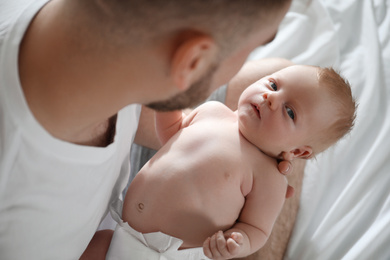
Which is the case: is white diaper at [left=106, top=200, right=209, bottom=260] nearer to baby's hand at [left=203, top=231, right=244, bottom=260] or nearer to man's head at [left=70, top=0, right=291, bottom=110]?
baby's hand at [left=203, top=231, right=244, bottom=260]

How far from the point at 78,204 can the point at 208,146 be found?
1.20 feet

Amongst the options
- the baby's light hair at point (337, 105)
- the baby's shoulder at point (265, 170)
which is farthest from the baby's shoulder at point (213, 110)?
the baby's light hair at point (337, 105)

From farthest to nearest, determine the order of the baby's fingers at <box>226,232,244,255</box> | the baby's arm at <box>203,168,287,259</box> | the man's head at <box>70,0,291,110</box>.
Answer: the baby's arm at <box>203,168,287,259</box> → the baby's fingers at <box>226,232,244,255</box> → the man's head at <box>70,0,291,110</box>

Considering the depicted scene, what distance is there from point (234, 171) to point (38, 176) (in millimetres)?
489

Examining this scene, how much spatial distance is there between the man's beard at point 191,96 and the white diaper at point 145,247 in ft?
1.19

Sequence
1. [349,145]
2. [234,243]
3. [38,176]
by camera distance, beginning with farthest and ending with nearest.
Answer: [349,145] < [234,243] < [38,176]

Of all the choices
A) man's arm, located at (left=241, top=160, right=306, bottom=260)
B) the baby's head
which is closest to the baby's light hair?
the baby's head

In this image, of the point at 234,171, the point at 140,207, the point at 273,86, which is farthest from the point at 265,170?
the point at 140,207

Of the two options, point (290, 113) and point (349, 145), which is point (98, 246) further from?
point (349, 145)

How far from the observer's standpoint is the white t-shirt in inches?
29.9

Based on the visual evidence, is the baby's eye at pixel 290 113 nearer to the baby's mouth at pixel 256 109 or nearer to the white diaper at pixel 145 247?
the baby's mouth at pixel 256 109

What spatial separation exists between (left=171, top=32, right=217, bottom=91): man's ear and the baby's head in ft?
1.26

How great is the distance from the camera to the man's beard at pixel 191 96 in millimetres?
796

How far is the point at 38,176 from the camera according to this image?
2.72ft
